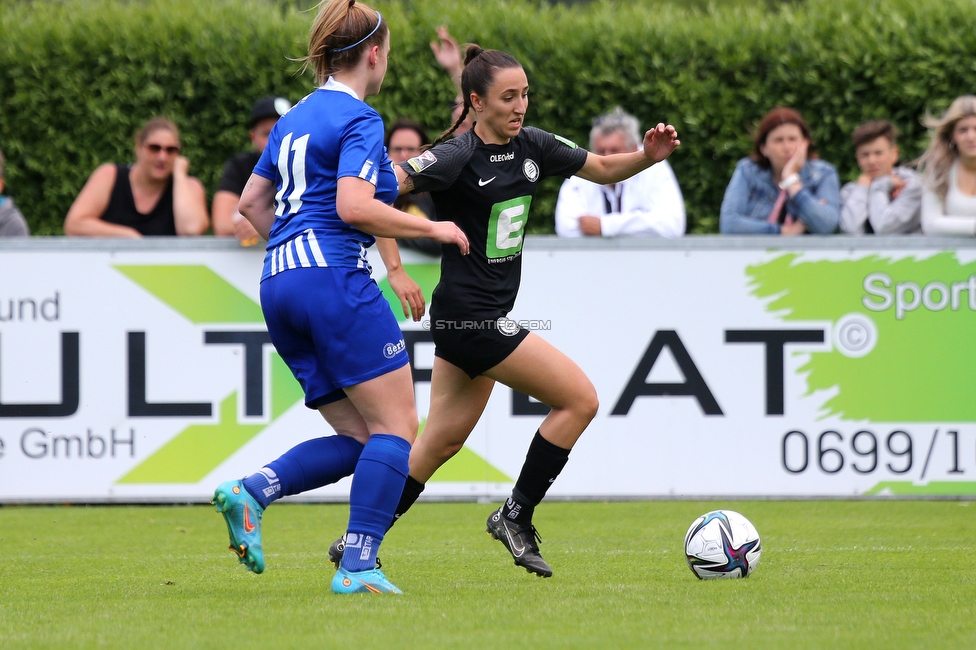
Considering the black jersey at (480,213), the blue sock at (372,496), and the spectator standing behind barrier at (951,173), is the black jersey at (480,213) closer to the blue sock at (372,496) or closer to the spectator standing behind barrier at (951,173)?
the blue sock at (372,496)

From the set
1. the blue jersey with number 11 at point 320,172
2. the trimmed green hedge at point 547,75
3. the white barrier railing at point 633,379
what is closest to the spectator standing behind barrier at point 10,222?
the white barrier railing at point 633,379

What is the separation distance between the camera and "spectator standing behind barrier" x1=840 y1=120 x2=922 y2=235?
8836mm

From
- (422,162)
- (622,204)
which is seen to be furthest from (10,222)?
(422,162)

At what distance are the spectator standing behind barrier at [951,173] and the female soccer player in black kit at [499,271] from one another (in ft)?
11.8

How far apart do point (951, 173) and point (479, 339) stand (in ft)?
15.1

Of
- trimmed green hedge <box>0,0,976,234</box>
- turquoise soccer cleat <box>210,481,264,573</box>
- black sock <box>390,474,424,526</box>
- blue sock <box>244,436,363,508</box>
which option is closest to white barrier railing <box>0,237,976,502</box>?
black sock <box>390,474,424,526</box>

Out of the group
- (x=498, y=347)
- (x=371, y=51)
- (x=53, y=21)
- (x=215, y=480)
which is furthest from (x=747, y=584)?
(x=53, y=21)

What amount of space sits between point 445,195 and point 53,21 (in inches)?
291

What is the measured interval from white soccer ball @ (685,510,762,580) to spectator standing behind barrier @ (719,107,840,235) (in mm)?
4010

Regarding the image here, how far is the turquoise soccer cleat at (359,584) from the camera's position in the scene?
187 inches

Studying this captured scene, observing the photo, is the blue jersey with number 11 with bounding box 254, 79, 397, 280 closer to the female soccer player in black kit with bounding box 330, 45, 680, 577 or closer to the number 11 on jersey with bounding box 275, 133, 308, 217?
the number 11 on jersey with bounding box 275, 133, 308, 217

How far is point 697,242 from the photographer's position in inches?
332

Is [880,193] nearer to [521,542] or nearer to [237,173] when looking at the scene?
[237,173]

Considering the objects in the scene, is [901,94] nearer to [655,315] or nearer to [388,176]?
[655,315]
